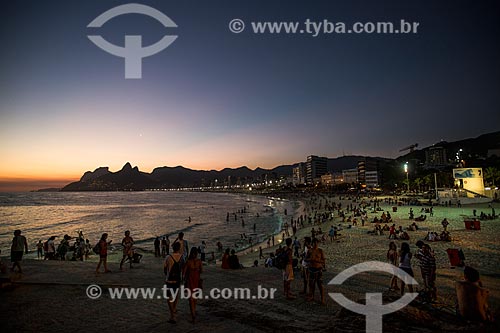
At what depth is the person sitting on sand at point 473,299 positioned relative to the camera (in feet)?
16.0

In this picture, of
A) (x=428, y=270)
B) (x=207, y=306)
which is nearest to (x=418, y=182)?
(x=428, y=270)

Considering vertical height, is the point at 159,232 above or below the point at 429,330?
below

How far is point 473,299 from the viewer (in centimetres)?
493

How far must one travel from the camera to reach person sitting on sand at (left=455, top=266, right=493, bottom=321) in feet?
16.0

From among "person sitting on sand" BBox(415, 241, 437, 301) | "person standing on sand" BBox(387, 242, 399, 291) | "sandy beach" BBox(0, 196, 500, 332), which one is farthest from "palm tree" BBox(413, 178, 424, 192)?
"person sitting on sand" BBox(415, 241, 437, 301)

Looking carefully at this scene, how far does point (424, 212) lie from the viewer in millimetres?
36781

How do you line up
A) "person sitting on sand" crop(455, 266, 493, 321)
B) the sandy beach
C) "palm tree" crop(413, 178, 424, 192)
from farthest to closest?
"palm tree" crop(413, 178, 424, 192), the sandy beach, "person sitting on sand" crop(455, 266, 493, 321)

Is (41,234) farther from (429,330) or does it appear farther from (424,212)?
(424,212)

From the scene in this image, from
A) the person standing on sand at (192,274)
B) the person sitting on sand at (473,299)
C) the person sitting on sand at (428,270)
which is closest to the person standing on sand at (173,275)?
the person standing on sand at (192,274)

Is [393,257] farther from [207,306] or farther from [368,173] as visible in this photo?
[368,173]

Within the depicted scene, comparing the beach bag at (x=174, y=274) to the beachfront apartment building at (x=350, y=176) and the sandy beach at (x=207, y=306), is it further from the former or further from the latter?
the beachfront apartment building at (x=350, y=176)

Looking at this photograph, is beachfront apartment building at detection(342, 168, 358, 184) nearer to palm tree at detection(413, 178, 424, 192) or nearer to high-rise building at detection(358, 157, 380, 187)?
high-rise building at detection(358, 157, 380, 187)

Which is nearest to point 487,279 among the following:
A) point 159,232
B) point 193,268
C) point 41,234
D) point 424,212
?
point 193,268

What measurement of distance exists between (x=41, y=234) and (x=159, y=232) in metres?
16.5
